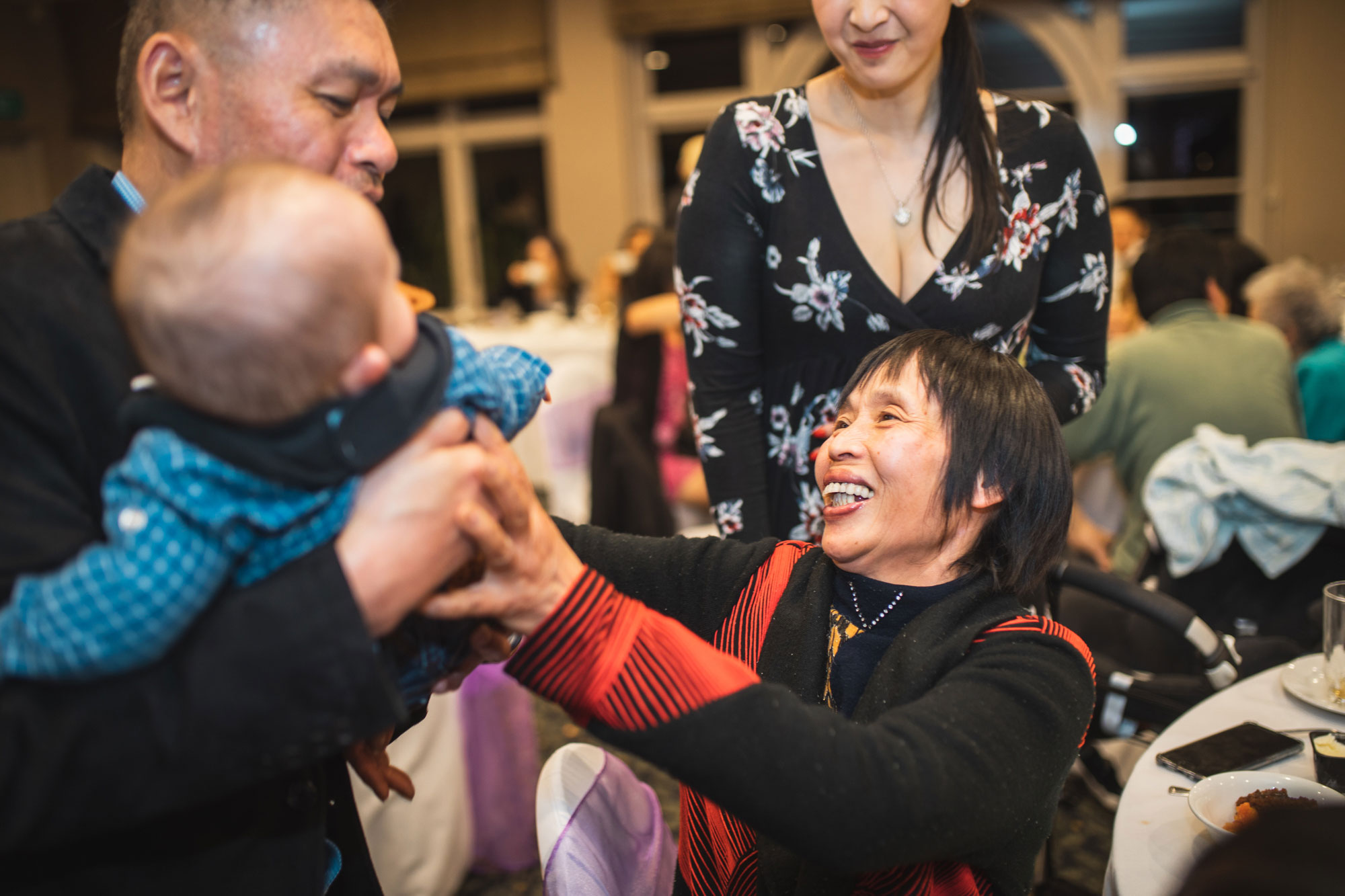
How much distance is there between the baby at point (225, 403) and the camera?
695mm

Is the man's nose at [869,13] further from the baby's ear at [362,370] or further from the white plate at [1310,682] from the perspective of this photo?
the white plate at [1310,682]

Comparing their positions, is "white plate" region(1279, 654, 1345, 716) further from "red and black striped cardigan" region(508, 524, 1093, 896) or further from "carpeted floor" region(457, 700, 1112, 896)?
"carpeted floor" region(457, 700, 1112, 896)

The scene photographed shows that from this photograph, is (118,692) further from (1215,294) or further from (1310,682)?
(1215,294)

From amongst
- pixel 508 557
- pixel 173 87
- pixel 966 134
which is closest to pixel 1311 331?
pixel 966 134

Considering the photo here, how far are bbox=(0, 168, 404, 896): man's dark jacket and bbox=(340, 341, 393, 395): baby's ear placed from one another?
135mm

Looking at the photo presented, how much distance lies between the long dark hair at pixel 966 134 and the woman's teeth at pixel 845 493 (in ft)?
1.61

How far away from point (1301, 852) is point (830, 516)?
685mm

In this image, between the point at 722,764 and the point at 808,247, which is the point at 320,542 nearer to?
the point at 722,764

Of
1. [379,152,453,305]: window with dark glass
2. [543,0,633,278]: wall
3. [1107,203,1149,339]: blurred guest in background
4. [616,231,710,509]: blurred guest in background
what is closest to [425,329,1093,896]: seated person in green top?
[616,231,710,509]: blurred guest in background

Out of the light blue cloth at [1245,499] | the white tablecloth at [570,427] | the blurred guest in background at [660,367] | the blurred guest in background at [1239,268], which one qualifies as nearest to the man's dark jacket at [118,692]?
the light blue cloth at [1245,499]

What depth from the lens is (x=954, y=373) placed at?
1.24 meters

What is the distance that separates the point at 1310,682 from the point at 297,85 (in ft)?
5.31

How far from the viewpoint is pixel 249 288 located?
2.29 feet

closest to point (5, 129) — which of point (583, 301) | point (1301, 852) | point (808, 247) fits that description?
point (583, 301)
